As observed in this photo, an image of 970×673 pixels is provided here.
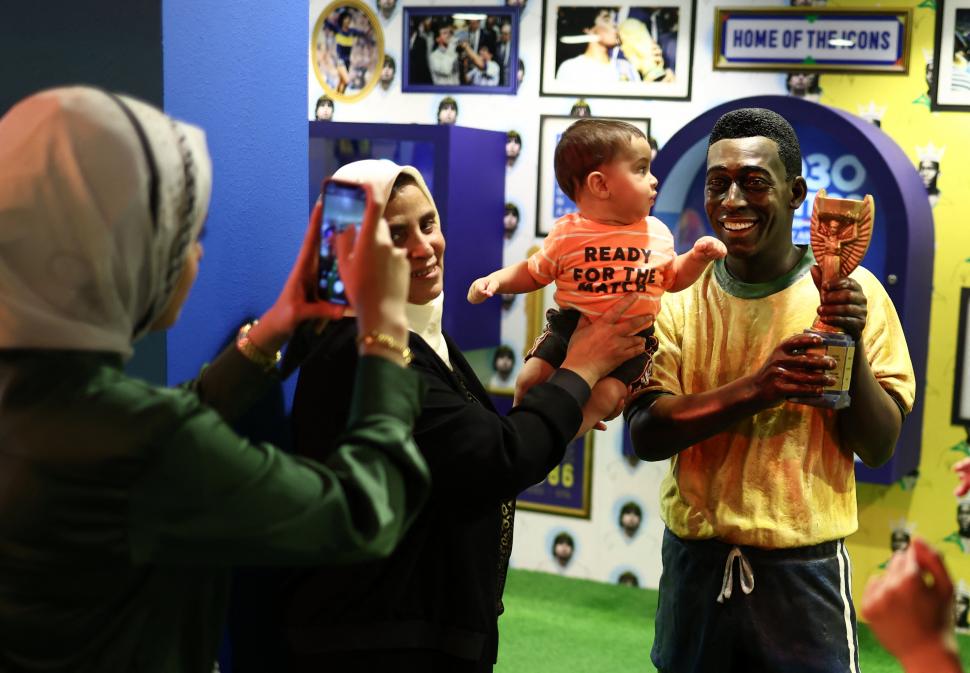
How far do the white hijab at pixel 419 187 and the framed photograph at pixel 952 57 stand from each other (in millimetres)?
2692

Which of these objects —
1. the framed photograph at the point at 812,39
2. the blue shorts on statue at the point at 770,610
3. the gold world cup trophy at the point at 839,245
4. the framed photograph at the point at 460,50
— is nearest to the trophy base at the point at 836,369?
the gold world cup trophy at the point at 839,245

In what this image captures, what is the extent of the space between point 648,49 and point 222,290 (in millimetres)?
2854

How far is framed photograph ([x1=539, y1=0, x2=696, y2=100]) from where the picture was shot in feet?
14.5

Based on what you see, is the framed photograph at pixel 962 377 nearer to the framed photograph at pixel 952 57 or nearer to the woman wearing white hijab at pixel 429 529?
the framed photograph at pixel 952 57

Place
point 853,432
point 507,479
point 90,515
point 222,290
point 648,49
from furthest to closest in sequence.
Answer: point 648,49 → point 853,432 → point 222,290 → point 507,479 → point 90,515

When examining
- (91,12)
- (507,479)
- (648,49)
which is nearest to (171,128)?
(91,12)

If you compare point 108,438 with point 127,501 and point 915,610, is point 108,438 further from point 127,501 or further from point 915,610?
point 915,610

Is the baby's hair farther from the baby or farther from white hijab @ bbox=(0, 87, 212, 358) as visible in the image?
white hijab @ bbox=(0, 87, 212, 358)

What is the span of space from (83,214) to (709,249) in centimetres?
129

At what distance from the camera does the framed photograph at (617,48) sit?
442cm

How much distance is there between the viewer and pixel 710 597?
2.32 meters

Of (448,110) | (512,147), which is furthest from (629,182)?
(448,110)

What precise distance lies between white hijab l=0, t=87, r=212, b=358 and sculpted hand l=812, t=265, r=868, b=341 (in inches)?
49.7

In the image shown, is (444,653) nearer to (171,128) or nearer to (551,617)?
(171,128)
